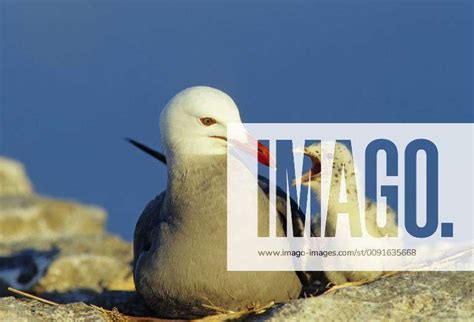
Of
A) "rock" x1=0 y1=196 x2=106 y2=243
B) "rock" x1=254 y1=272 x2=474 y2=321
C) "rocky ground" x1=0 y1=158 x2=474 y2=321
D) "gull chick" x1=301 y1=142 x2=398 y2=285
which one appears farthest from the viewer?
A: "rock" x1=0 y1=196 x2=106 y2=243

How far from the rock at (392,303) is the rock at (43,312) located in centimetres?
128

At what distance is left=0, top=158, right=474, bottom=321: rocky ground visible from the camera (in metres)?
9.02

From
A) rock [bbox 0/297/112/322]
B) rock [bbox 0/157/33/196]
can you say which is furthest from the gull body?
rock [bbox 0/157/33/196]

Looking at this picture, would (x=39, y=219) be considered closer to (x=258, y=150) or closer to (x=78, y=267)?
(x=78, y=267)

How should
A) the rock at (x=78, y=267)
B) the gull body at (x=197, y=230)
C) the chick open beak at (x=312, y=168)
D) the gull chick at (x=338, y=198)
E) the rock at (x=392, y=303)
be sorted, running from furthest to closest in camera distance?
the rock at (x=78, y=267)
the chick open beak at (x=312, y=168)
the gull chick at (x=338, y=198)
the gull body at (x=197, y=230)
the rock at (x=392, y=303)

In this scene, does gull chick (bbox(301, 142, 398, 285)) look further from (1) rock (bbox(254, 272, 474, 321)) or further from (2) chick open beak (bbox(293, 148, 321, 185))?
(1) rock (bbox(254, 272, 474, 321))

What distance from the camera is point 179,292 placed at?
10078 millimetres

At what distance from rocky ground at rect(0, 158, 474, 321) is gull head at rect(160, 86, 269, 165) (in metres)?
1.49

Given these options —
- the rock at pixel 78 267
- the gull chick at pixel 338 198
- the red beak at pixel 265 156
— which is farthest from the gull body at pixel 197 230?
the rock at pixel 78 267

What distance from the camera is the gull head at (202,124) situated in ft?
33.9

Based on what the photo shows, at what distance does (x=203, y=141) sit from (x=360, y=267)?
5.42ft

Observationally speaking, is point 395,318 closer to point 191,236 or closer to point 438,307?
point 438,307

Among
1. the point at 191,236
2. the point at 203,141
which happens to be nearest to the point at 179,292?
the point at 191,236

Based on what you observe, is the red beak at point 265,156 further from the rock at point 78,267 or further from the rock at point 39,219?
the rock at point 39,219
